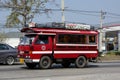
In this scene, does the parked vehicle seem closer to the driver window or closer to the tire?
the tire

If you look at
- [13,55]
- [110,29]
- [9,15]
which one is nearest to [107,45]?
[110,29]

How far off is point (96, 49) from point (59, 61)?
323 centimetres

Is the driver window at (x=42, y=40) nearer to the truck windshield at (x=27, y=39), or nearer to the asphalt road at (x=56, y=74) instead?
the truck windshield at (x=27, y=39)

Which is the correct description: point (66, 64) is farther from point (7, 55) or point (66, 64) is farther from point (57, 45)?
point (7, 55)

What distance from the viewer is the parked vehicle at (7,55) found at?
31117 millimetres

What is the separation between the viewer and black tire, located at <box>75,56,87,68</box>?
2816 cm

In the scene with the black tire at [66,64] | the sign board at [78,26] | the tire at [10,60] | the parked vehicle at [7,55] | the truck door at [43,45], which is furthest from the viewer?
the tire at [10,60]

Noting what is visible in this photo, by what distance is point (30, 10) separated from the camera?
42250 millimetres

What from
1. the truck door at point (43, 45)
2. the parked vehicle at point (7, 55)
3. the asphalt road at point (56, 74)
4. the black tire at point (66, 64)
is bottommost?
the asphalt road at point (56, 74)

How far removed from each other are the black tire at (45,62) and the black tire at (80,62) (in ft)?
7.68

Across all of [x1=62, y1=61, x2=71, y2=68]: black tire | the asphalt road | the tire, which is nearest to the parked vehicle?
the tire

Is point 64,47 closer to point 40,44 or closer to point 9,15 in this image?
point 40,44

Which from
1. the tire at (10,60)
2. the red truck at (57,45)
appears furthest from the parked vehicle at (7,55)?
the red truck at (57,45)

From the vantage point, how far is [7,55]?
103ft
